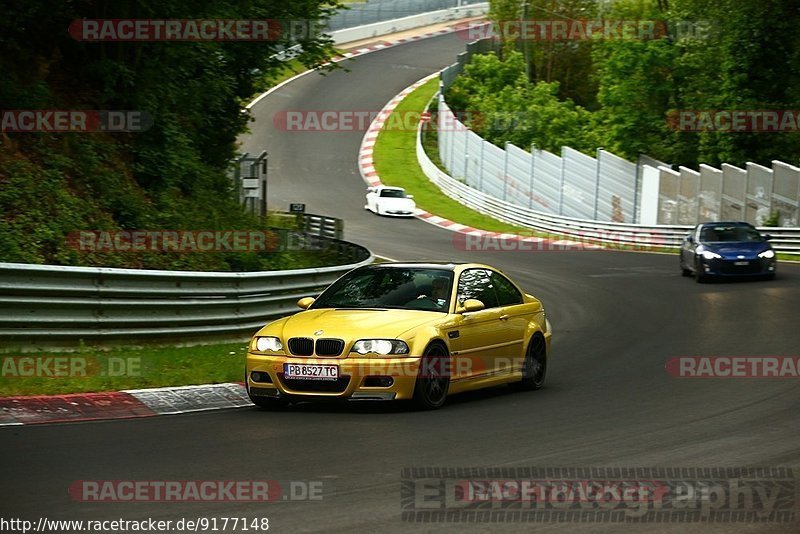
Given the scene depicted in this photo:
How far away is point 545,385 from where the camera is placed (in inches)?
546

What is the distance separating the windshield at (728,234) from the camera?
29.0 meters

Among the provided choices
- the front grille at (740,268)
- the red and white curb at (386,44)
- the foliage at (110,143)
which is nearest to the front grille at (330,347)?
the foliage at (110,143)

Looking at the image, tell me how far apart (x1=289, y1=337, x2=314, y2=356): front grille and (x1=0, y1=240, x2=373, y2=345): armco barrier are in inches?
129

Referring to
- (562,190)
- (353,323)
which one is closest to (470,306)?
(353,323)

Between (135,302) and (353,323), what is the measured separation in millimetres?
3850

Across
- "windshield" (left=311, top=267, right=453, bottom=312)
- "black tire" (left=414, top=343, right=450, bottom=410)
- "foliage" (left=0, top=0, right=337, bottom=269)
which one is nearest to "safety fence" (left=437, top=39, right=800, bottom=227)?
"foliage" (left=0, top=0, right=337, bottom=269)

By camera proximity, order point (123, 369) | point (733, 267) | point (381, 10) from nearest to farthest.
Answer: point (123, 369)
point (733, 267)
point (381, 10)

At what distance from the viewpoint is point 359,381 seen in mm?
11180

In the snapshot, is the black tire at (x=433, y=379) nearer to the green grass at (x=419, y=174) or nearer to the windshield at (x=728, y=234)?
the windshield at (x=728, y=234)

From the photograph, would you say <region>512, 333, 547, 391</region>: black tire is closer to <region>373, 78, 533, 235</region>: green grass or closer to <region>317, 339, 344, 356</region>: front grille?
<region>317, 339, 344, 356</region>: front grille

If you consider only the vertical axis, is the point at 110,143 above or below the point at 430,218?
above

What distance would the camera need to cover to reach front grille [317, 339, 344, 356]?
11.2m

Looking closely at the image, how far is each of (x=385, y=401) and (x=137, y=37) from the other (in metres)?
10.1

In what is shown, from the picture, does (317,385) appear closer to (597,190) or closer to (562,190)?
(597,190)
